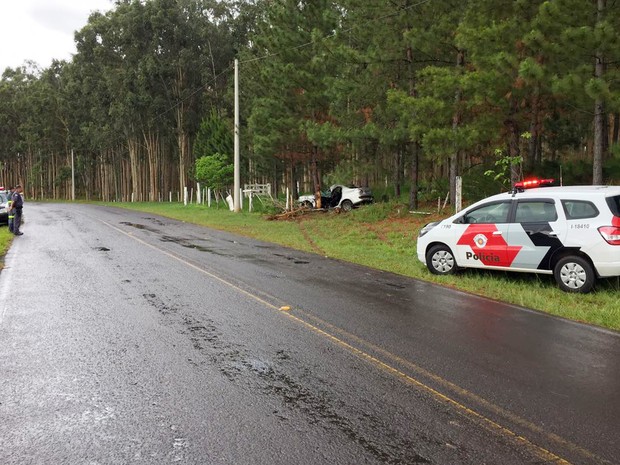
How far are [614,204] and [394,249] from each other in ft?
23.6

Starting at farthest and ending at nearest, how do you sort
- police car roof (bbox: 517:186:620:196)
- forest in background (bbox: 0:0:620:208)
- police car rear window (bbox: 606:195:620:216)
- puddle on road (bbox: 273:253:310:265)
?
1. forest in background (bbox: 0:0:620:208)
2. puddle on road (bbox: 273:253:310:265)
3. police car roof (bbox: 517:186:620:196)
4. police car rear window (bbox: 606:195:620:216)

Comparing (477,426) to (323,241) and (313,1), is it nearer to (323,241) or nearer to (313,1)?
(323,241)

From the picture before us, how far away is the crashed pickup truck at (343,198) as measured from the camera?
2739 centimetres

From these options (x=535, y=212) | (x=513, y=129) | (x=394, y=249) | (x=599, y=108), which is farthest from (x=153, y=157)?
(x=535, y=212)

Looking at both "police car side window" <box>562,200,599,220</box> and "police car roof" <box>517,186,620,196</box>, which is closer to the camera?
"police car side window" <box>562,200,599,220</box>

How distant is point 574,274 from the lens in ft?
28.1

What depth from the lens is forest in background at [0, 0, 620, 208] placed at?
14.7 meters

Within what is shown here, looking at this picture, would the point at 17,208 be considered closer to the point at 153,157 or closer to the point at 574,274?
the point at 574,274

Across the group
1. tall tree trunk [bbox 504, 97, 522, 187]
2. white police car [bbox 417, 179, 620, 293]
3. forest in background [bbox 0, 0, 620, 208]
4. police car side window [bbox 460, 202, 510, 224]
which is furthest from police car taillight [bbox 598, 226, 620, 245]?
tall tree trunk [bbox 504, 97, 522, 187]

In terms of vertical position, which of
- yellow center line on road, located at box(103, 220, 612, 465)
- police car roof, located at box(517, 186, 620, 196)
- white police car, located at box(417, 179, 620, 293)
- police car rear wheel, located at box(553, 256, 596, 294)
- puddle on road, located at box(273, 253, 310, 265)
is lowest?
yellow center line on road, located at box(103, 220, 612, 465)

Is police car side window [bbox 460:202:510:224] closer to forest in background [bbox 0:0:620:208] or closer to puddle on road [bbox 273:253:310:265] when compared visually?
puddle on road [bbox 273:253:310:265]

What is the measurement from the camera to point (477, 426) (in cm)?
385

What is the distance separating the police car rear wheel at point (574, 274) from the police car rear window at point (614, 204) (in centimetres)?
90

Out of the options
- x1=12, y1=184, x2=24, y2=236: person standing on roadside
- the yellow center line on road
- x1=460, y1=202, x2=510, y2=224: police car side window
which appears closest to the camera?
the yellow center line on road
